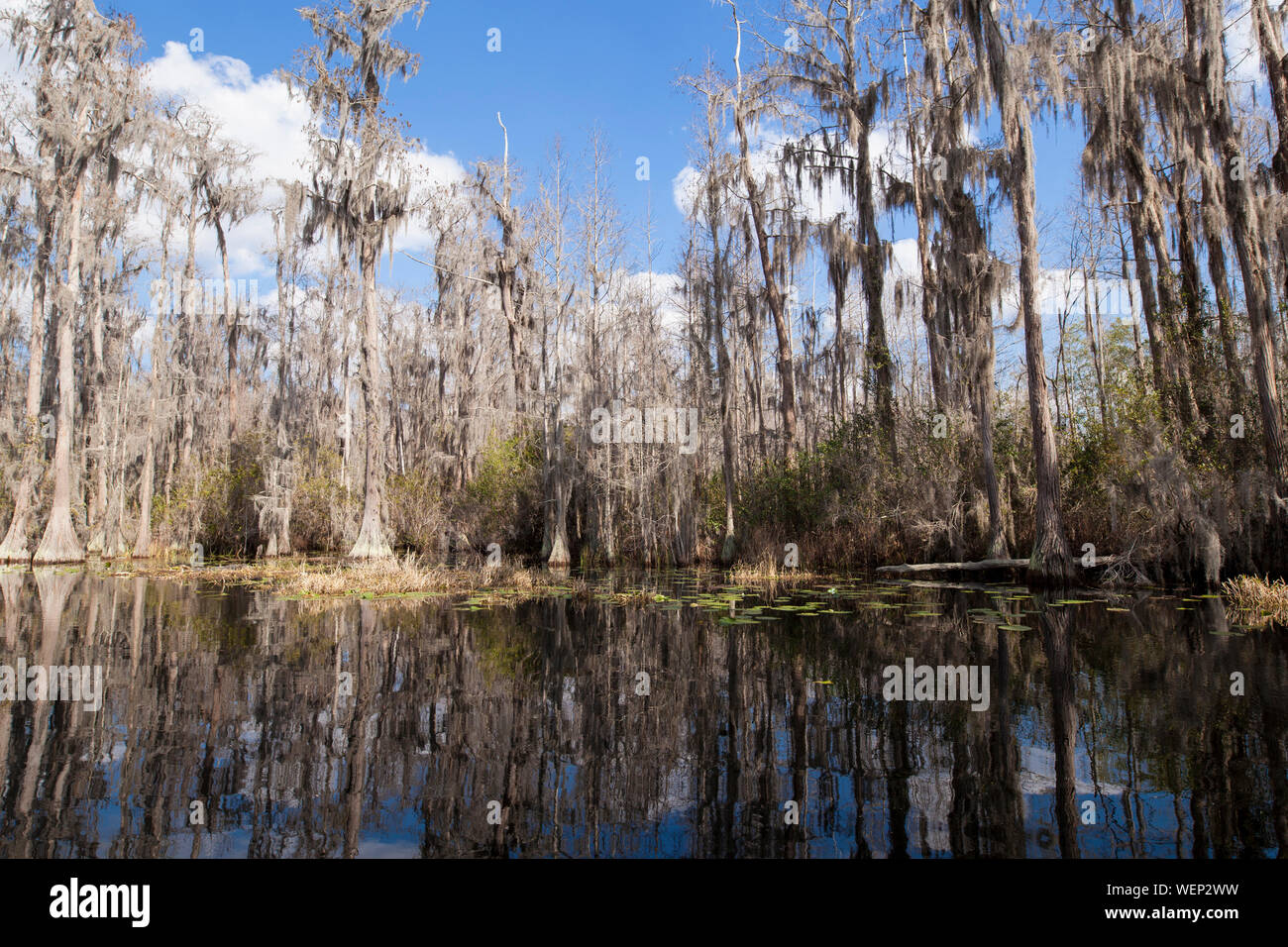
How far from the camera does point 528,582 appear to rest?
14.5 meters

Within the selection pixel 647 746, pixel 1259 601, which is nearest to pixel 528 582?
pixel 647 746

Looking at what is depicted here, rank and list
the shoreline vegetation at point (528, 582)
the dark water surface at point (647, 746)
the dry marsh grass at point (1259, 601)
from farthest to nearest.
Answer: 1. the shoreline vegetation at point (528, 582)
2. the dry marsh grass at point (1259, 601)
3. the dark water surface at point (647, 746)

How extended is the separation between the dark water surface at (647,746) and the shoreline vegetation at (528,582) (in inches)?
94.7

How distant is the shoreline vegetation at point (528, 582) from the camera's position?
414 inches

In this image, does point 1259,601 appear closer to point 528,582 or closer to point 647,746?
point 647,746

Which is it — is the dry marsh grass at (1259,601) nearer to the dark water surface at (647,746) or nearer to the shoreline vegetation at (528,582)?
the shoreline vegetation at (528,582)

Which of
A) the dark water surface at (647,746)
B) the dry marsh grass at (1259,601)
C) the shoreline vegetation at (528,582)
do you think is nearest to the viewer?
the dark water surface at (647,746)

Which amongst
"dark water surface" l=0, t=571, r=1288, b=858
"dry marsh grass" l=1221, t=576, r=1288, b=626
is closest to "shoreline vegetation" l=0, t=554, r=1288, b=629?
"dry marsh grass" l=1221, t=576, r=1288, b=626

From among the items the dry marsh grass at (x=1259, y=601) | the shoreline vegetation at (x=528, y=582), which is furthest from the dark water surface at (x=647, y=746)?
the shoreline vegetation at (x=528, y=582)

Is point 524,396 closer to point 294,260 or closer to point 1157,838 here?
point 294,260

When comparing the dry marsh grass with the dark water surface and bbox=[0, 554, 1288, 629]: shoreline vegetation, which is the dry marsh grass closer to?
bbox=[0, 554, 1288, 629]: shoreline vegetation

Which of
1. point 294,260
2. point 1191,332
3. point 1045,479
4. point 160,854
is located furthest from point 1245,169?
point 294,260

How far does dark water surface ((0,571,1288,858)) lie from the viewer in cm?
320

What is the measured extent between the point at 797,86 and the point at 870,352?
26.8ft
